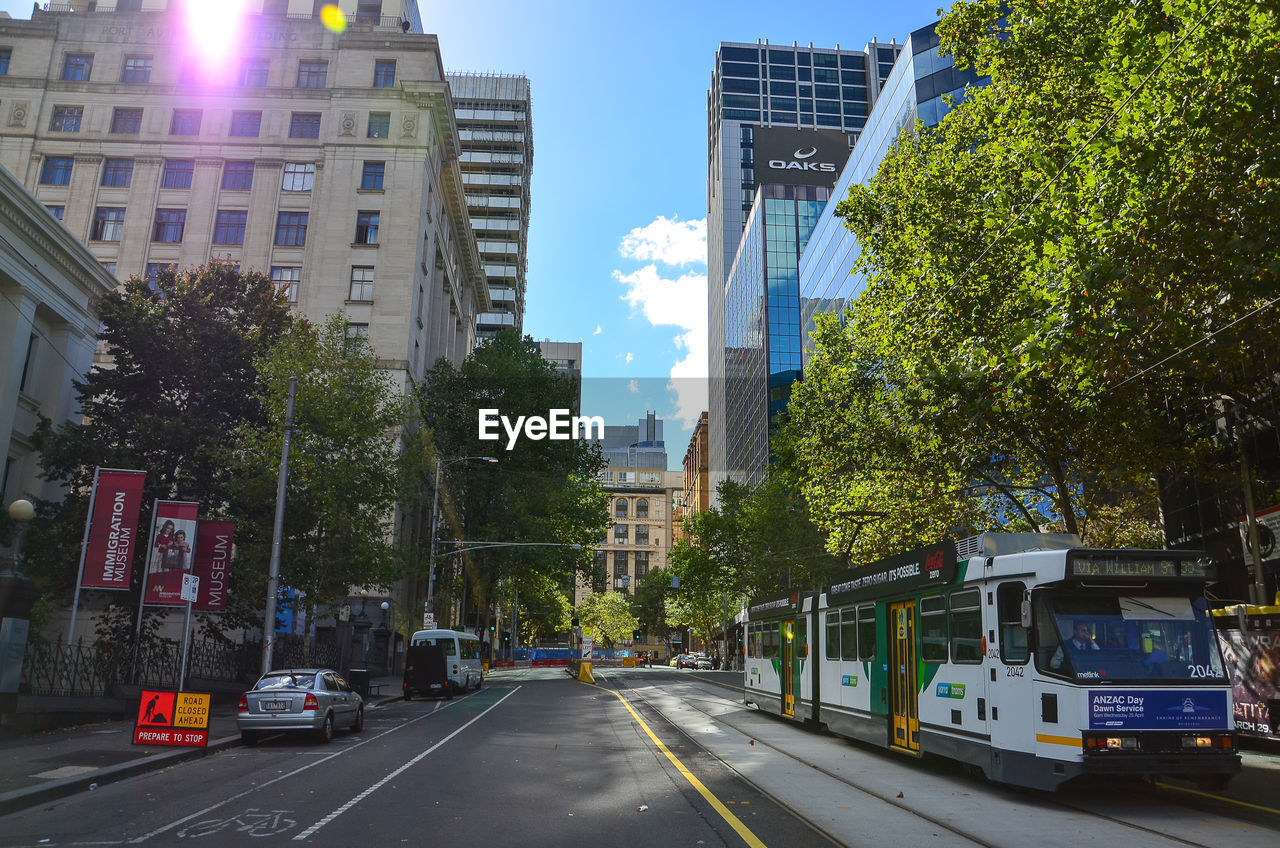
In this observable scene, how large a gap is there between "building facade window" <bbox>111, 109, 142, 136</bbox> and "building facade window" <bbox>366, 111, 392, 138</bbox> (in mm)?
14231

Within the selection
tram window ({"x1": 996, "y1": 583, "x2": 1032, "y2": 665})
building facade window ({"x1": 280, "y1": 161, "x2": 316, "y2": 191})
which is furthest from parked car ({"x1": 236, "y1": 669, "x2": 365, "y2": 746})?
building facade window ({"x1": 280, "y1": 161, "x2": 316, "y2": 191})

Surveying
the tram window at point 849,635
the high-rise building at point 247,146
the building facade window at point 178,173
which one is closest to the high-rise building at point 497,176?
the high-rise building at point 247,146

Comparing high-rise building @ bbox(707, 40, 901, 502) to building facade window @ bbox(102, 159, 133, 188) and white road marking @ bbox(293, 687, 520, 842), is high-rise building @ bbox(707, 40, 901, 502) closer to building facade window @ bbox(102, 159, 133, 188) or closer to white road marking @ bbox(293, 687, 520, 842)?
building facade window @ bbox(102, 159, 133, 188)

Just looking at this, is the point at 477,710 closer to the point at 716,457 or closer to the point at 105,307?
the point at 105,307

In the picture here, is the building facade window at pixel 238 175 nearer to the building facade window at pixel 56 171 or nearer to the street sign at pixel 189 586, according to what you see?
the building facade window at pixel 56 171

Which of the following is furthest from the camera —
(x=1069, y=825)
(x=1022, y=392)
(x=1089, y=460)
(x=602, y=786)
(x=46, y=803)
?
(x=1089, y=460)

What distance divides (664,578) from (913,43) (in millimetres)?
67790

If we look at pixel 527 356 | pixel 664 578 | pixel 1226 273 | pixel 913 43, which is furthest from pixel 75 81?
pixel 664 578

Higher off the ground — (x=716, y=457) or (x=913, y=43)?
(x=913, y=43)

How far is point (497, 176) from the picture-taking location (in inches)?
4104

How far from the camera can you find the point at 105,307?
31.8 meters

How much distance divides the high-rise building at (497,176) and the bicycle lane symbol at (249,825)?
311 feet

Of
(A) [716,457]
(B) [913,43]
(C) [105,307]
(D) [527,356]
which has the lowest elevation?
(C) [105,307]

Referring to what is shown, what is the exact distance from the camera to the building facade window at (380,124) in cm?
5597
